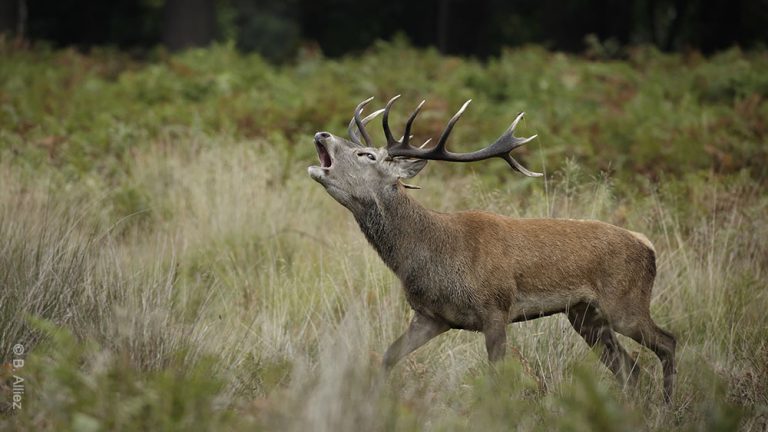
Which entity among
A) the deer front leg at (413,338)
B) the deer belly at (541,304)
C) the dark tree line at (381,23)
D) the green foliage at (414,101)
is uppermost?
the deer belly at (541,304)

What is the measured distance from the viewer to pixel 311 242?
28.6 feet

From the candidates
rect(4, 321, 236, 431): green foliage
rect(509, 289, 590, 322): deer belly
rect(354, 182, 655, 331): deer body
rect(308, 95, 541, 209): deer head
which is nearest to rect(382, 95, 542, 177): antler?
rect(308, 95, 541, 209): deer head

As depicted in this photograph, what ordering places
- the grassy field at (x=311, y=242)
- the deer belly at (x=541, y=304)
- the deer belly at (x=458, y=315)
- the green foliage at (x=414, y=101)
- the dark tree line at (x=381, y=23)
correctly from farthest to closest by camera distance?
1. the dark tree line at (x=381, y=23)
2. the green foliage at (x=414, y=101)
3. the deer belly at (x=541, y=304)
4. the deer belly at (x=458, y=315)
5. the grassy field at (x=311, y=242)

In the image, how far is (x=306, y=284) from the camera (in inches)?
304

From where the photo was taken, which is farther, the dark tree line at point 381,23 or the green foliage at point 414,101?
the dark tree line at point 381,23

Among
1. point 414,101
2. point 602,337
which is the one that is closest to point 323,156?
point 602,337

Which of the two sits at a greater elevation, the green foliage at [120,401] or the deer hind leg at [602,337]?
the green foliage at [120,401]

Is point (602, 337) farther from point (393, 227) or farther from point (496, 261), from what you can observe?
point (393, 227)

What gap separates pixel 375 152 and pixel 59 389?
2645 mm

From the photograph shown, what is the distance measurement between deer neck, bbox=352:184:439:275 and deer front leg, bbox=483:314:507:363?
1.98ft

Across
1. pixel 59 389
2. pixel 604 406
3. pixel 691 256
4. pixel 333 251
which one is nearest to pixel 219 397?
pixel 59 389

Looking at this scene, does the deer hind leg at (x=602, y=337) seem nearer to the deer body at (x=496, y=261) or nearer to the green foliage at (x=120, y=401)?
the deer body at (x=496, y=261)

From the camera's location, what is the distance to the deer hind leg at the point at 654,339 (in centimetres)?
666

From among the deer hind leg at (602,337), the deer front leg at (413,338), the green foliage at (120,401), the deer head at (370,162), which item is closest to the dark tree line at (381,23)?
the deer head at (370,162)
